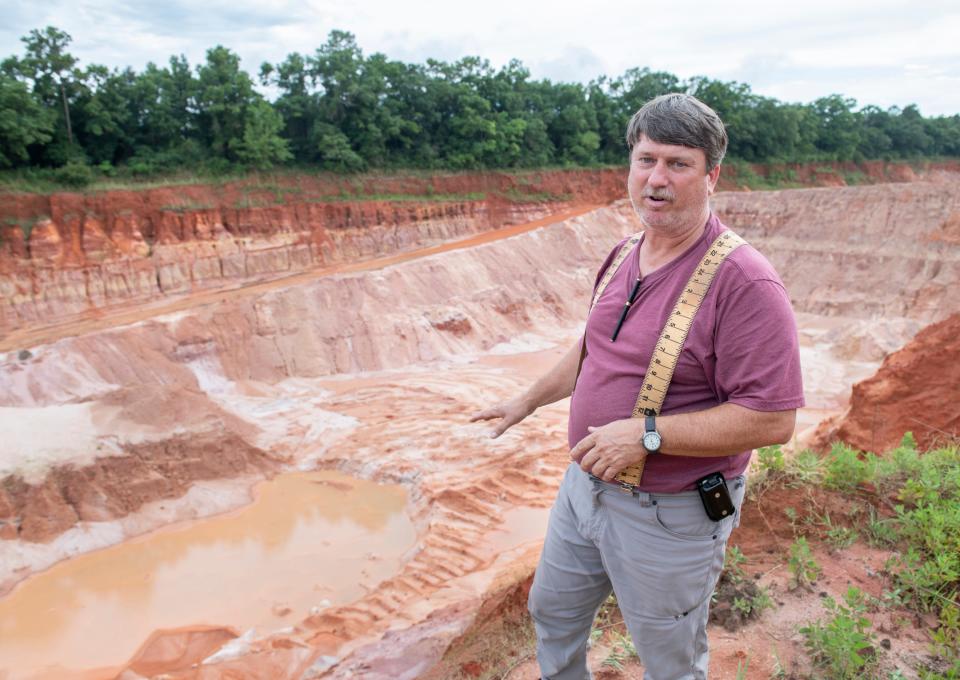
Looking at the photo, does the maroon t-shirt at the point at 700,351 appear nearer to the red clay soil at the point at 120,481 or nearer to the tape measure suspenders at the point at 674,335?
the tape measure suspenders at the point at 674,335

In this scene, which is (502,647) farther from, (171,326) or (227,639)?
(171,326)

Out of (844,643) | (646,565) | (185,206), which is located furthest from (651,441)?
(185,206)

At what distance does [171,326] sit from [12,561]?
655 cm

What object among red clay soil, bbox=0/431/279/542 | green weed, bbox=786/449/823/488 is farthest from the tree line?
green weed, bbox=786/449/823/488

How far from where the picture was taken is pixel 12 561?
30.1 ft

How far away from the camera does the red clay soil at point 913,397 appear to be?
294 inches

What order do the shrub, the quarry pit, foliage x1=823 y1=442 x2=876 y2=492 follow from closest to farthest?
1. foliage x1=823 y1=442 x2=876 y2=492
2. the quarry pit
3. the shrub

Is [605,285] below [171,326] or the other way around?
the other way around

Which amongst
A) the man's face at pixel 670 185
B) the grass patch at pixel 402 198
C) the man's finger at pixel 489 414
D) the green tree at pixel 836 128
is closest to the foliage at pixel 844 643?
the man's finger at pixel 489 414

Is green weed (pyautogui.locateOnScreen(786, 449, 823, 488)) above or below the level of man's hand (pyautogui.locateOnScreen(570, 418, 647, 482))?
below

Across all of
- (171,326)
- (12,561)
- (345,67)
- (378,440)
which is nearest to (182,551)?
(12,561)

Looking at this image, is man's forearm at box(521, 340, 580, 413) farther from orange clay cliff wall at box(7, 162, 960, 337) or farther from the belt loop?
orange clay cliff wall at box(7, 162, 960, 337)

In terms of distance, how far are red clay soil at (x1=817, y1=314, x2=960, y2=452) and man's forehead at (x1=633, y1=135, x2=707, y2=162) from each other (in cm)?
633

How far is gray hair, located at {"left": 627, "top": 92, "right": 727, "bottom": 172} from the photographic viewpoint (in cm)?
233
